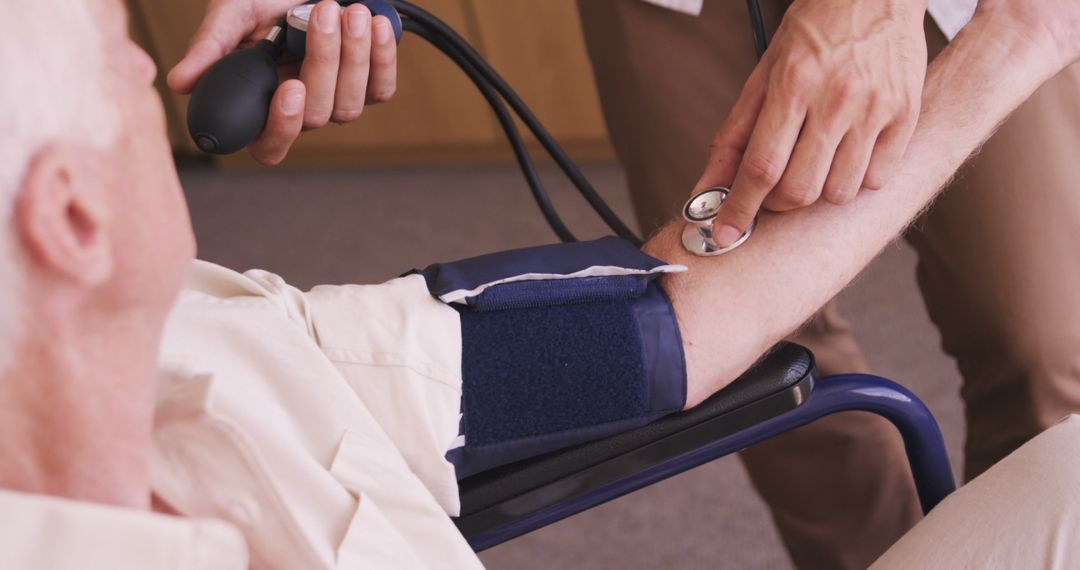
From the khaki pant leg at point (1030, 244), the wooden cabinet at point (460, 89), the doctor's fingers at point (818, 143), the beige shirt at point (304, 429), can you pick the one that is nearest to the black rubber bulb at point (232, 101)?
the beige shirt at point (304, 429)

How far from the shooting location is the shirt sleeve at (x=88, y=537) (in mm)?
540

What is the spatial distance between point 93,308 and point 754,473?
41.7 inches

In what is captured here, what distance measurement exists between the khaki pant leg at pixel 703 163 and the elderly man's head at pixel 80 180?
2.74 ft

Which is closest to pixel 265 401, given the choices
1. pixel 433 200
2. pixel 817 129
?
pixel 817 129

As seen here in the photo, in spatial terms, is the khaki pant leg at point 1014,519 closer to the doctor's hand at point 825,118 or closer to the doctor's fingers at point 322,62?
the doctor's hand at point 825,118

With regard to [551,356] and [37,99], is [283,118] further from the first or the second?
[37,99]

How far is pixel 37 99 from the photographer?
0.52 meters

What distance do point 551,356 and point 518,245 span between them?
72.5 inches

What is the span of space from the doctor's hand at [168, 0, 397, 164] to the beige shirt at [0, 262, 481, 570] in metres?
0.20

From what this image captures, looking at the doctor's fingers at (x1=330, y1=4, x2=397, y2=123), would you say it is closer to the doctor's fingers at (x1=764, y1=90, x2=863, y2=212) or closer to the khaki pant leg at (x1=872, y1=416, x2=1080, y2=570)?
the doctor's fingers at (x1=764, y1=90, x2=863, y2=212)

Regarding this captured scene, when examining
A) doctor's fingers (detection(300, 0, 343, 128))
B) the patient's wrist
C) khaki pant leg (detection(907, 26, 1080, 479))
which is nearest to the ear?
doctor's fingers (detection(300, 0, 343, 128))

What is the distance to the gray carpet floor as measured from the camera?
189 cm

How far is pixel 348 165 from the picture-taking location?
3518mm

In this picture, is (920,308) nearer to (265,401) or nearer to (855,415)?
(855,415)
